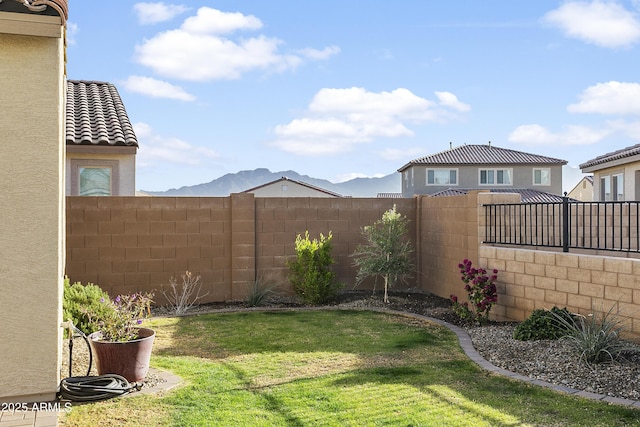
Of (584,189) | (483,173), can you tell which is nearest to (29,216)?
(483,173)

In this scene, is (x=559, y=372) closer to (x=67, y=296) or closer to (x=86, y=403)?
(x=86, y=403)

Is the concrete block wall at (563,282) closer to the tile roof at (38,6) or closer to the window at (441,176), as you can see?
the tile roof at (38,6)

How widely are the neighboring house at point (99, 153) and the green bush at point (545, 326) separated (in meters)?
8.47

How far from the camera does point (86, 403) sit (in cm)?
505

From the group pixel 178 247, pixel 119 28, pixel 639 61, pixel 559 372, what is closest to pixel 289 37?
pixel 119 28

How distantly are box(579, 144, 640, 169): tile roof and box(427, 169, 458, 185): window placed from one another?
49.8ft

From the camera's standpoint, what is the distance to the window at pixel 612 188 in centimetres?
2015

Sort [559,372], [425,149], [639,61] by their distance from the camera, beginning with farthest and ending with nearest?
[425,149] → [639,61] → [559,372]

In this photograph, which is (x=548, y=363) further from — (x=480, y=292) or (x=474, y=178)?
(x=474, y=178)

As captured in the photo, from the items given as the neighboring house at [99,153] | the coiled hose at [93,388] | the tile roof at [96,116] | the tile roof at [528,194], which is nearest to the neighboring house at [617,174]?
the tile roof at [528,194]

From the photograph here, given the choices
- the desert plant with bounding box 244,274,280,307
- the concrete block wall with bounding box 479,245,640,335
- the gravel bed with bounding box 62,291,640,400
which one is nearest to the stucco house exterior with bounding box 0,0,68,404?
the gravel bed with bounding box 62,291,640,400

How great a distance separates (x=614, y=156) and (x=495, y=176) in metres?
19.5

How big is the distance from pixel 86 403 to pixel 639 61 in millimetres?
24115

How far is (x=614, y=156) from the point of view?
1967 centimetres
